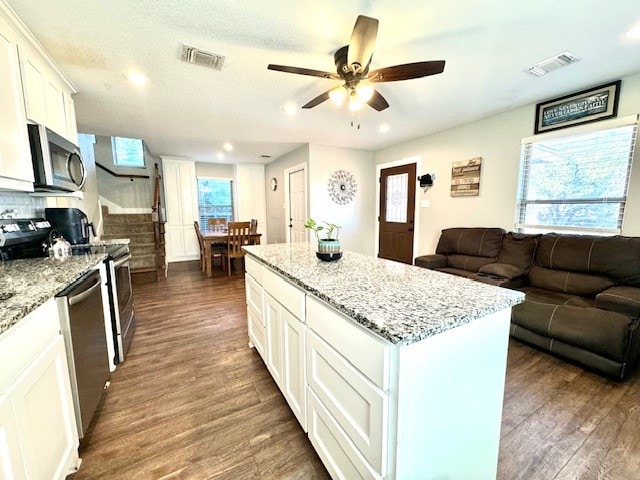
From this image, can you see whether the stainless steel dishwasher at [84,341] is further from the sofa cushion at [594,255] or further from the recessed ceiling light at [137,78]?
the sofa cushion at [594,255]

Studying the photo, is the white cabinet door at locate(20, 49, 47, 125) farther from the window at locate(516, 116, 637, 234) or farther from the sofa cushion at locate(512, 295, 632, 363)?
the window at locate(516, 116, 637, 234)

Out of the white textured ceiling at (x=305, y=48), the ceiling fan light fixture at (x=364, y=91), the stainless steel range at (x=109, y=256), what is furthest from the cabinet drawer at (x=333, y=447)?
the white textured ceiling at (x=305, y=48)

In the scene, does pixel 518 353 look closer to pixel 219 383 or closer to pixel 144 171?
pixel 219 383

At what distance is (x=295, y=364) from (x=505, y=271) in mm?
2412

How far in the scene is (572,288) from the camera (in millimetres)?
2438

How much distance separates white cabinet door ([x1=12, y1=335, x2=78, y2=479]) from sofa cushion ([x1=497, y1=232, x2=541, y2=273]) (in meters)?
3.70

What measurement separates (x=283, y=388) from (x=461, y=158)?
146 inches

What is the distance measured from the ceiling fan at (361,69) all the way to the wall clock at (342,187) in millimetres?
2713

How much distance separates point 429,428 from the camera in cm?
85

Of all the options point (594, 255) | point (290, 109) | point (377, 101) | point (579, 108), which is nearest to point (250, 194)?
point (290, 109)

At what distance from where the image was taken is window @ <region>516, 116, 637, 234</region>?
2.45 m

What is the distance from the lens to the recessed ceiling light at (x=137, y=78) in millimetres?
2213

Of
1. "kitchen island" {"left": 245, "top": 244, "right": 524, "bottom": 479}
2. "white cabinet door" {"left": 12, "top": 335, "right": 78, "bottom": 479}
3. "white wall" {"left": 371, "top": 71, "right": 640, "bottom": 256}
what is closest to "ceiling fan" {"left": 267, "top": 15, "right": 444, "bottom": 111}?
"kitchen island" {"left": 245, "top": 244, "right": 524, "bottom": 479}

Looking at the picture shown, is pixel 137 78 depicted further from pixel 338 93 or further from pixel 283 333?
pixel 283 333
